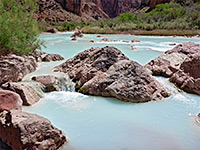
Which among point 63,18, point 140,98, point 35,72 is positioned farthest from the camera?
point 63,18

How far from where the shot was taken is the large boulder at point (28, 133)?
3131 millimetres

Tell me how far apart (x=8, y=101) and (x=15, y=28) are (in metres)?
4.41

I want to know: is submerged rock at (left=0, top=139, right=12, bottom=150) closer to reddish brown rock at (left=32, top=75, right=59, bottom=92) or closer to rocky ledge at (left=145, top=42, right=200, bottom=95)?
reddish brown rock at (left=32, top=75, right=59, bottom=92)

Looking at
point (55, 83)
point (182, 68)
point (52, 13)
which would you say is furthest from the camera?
point (52, 13)

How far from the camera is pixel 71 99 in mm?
5996

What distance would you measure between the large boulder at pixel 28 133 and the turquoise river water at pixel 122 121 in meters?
0.36

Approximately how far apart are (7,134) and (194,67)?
6623mm

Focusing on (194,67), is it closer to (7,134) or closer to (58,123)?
(58,123)

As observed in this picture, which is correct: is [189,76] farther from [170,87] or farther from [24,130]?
[24,130]

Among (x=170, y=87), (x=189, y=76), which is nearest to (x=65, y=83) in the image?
(x=170, y=87)

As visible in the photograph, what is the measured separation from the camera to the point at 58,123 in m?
4.54

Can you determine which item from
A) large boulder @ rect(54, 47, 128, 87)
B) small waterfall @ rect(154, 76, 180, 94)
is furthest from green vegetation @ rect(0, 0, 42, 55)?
small waterfall @ rect(154, 76, 180, 94)

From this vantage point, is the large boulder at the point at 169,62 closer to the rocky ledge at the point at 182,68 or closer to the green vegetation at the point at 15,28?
the rocky ledge at the point at 182,68

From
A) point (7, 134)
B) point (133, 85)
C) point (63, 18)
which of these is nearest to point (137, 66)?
point (133, 85)
